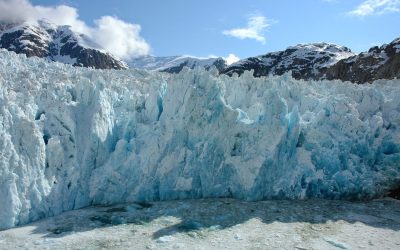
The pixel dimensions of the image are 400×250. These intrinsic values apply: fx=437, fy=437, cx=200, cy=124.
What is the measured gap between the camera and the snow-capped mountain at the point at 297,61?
102m

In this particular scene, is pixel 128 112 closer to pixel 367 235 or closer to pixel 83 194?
pixel 83 194

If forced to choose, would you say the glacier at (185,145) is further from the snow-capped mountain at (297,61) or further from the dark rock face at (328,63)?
the snow-capped mountain at (297,61)

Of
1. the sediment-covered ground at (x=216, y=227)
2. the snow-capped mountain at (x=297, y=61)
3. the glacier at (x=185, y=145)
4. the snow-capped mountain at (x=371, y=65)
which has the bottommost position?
the sediment-covered ground at (x=216, y=227)

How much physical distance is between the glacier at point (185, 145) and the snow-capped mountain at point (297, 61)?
82928 millimetres

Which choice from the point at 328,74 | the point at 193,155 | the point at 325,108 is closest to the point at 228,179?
the point at 193,155

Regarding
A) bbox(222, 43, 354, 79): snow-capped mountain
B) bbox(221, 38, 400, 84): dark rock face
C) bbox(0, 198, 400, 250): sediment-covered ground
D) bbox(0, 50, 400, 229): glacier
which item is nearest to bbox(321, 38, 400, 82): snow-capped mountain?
bbox(221, 38, 400, 84): dark rock face

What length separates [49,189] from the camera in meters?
11.4

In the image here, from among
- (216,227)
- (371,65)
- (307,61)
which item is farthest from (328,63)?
(216,227)

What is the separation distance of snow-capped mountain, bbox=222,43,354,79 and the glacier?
3265 inches

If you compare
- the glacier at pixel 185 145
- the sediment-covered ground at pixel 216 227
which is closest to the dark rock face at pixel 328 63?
the glacier at pixel 185 145

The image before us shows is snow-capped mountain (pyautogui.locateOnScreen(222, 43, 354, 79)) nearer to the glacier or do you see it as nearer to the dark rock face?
the dark rock face

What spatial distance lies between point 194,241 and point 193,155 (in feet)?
13.0

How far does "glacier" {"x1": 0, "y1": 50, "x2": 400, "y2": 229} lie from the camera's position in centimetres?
1210

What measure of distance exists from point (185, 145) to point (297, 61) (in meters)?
100
